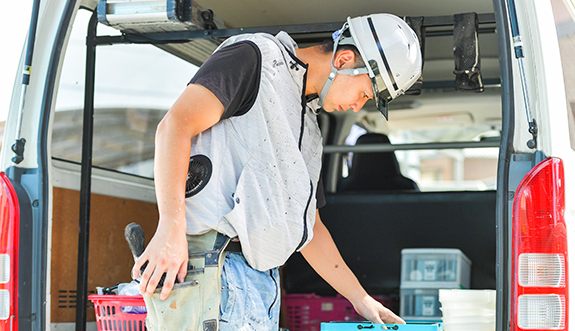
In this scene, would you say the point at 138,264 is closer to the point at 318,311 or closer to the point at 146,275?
the point at 146,275

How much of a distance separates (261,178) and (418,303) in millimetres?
2492

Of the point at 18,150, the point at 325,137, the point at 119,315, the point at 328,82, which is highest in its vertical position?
the point at 325,137

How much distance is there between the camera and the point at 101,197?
3068 millimetres

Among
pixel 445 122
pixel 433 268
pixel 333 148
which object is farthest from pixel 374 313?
pixel 445 122

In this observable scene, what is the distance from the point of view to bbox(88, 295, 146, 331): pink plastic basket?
243 cm

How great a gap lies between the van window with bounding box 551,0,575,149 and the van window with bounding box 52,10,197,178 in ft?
6.88

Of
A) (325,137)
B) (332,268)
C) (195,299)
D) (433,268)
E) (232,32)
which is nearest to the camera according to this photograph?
(195,299)

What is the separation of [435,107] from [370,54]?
309 cm

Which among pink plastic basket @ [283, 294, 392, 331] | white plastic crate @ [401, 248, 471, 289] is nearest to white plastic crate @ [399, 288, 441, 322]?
white plastic crate @ [401, 248, 471, 289]

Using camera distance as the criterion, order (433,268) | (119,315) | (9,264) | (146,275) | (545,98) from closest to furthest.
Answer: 1. (146,275)
2. (545,98)
3. (9,264)
4. (119,315)
5. (433,268)

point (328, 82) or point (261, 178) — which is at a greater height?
point (328, 82)

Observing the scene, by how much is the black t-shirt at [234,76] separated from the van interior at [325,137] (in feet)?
2.98

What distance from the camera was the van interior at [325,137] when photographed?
9.48 feet

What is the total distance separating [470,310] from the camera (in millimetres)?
2506
